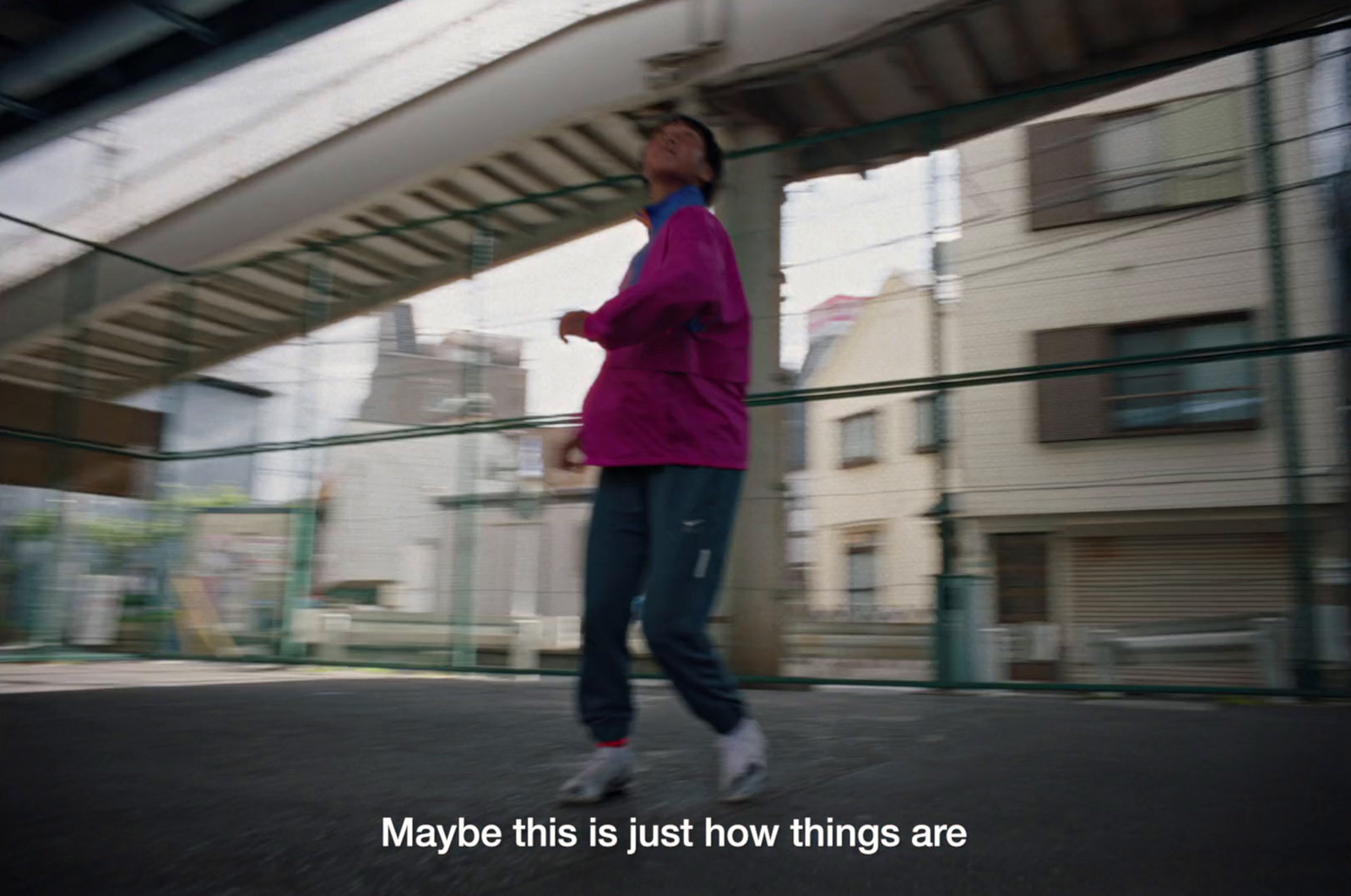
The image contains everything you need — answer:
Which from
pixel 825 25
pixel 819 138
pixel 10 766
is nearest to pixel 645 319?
pixel 10 766

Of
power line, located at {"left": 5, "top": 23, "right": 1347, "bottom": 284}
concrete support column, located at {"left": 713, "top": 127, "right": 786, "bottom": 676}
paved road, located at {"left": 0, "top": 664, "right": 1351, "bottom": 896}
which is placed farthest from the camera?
concrete support column, located at {"left": 713, "top": 127, "right": 786, "bottom": 676}

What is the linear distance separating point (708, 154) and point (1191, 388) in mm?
2822

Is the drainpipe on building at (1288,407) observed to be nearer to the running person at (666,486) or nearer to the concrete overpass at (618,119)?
the concrete overpass at (618,119)

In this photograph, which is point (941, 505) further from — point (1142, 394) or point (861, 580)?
point (1142, 394)

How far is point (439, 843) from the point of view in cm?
164

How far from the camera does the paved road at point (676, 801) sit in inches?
56.4

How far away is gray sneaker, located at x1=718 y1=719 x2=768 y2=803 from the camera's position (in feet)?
6.30

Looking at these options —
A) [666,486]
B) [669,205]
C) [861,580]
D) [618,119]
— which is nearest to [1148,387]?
[861,580]

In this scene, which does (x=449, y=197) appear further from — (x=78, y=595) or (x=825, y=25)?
(x=78, y=595)

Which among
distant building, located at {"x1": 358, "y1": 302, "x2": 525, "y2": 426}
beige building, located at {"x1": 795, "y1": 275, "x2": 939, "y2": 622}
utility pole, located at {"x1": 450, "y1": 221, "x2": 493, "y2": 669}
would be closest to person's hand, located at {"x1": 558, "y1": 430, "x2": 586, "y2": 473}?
beige building, located at {"x1": 795, "y1": 275, "x2": 939, "y2": 622}

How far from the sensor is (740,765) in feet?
6.30

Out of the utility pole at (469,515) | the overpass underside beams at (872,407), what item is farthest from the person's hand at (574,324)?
the utility pole at (469,515)

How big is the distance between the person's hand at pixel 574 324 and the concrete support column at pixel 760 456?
9.93 feet

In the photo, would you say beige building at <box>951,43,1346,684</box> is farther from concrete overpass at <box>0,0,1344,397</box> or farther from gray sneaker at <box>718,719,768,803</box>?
gray sneaker at <box>718,719,768,803</box>
